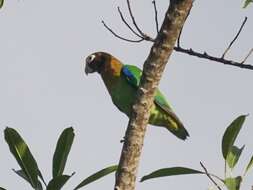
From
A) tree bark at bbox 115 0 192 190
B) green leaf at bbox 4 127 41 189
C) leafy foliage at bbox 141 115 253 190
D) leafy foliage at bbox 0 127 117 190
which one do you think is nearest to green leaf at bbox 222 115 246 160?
leafy foliage at bbox 141 115 253 190

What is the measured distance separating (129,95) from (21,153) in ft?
12.1

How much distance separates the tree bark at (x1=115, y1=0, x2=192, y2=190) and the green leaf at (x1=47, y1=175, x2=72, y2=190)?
54 cm

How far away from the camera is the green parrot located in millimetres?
7262

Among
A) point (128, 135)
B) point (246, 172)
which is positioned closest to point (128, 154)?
point (128, 135)

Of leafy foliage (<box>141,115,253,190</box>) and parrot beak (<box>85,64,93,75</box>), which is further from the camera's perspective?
parrot beak (<box>85,64,93,75</box>)

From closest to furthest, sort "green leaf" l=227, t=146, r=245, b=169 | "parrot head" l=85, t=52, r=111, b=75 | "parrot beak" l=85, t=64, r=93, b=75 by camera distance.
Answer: "green leaf" l=227, t=146, r=245, b=169 → "parrot head" l=85, t=52, r=111, b=75 → "parrot beak" l=85, t=64, r=93, b=75

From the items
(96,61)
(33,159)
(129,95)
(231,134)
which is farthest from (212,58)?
(96,61)

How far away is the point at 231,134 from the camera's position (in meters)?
3.58

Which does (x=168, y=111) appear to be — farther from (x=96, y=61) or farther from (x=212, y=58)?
(x=212, y=58)

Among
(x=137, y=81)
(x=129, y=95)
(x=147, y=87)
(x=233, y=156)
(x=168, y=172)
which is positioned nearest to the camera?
(x=147, y=87)

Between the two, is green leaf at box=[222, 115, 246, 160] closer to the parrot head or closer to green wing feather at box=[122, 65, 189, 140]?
green wing feather at box=[122, 65, 189, 140]

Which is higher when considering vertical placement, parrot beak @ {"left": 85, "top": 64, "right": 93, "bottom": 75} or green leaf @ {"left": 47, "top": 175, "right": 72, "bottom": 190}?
parrot beak @ {"left": 85, "top": 64, "right": 93, "bottom": 75}

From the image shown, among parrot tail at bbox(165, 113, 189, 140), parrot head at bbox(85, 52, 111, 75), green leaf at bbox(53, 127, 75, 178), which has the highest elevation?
parrot head at bbox(85, 52, 111, 75)

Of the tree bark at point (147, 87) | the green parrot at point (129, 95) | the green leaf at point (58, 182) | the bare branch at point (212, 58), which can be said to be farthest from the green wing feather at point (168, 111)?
the tree bark at point (147, 87)
